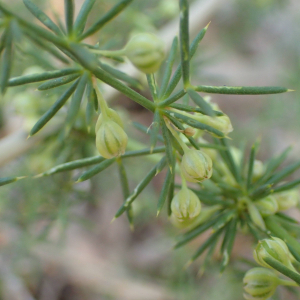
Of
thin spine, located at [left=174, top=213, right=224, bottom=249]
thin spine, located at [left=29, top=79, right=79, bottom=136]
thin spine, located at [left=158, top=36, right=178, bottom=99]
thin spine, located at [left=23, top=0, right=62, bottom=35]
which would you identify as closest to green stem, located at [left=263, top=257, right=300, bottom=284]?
thin spine, located at [left=174, top=213, right=224, bottom=249]

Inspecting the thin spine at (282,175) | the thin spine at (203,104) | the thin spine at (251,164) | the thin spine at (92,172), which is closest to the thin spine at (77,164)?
the thin spine at (92,172)

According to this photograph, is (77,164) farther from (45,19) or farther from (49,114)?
(45,19)

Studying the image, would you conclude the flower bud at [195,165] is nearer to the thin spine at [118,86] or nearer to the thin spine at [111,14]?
the thin spine at [118,86]

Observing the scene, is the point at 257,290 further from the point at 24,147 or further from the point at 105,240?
the point at 105,240

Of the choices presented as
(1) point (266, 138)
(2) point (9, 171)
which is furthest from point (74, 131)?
(1) point (266, 138)

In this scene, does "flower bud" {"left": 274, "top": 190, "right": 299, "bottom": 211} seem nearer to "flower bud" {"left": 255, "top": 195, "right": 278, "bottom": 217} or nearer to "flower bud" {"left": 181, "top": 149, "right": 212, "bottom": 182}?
"flower bud" {"left": 255, "top": 195, "right": 278, "bottom": 217}
